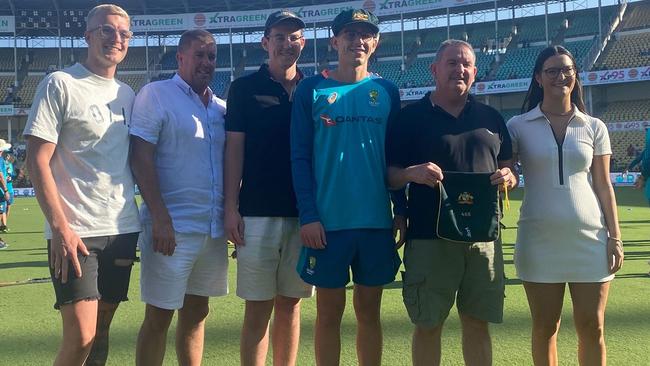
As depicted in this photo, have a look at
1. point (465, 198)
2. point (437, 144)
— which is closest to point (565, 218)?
point (465, 198)

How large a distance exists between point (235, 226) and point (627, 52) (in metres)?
36.1

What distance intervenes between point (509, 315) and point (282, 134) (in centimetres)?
299

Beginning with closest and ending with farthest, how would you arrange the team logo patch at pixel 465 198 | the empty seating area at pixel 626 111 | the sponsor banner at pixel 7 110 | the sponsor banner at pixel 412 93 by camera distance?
1. the team logo patch at pixel 465 198
2. the empty seating area at pixel 626 111
3. the sponsor banner at pixel 412 93
4. the sponsor banner at pixel 7 110

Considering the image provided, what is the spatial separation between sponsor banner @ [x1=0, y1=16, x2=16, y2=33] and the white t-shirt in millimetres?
42288

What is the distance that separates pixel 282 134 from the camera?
3424 millimetres

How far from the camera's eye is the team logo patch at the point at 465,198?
10.3 ft

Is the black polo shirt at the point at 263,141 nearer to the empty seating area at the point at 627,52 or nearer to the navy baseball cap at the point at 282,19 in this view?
the navy baseball cap at the point at 282,19

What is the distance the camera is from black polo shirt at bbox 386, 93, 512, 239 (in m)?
3.18

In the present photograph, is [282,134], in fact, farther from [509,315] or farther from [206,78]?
[509,315]

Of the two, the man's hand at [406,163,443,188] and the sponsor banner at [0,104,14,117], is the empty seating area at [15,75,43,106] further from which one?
the man's hand at [406,163,443,188]

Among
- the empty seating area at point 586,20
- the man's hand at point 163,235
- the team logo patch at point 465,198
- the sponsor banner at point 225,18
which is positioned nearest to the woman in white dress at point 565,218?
the team logo patch at point 465,198

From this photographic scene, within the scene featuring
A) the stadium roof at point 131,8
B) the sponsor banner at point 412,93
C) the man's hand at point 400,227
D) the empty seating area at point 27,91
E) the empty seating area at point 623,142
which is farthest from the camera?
the empty seating area at point 27,91

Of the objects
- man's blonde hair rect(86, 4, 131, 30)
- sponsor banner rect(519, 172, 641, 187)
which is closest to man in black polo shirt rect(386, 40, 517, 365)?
man's blonde hair rect(86, 4, 131, 30)

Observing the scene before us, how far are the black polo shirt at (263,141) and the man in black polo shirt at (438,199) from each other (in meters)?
0.63
